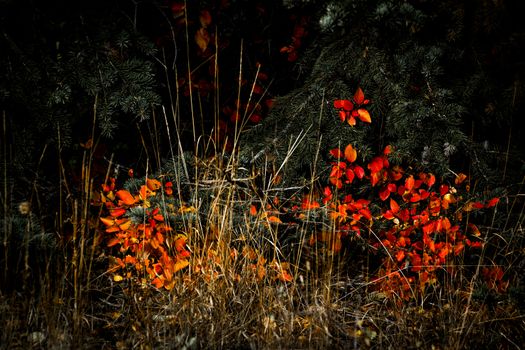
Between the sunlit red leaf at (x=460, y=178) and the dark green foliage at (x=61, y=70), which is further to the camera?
the sunlit red leaf at (x=460, y=178)

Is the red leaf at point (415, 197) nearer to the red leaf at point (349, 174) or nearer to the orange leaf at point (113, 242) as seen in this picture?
the red leaf at point (349, 174)

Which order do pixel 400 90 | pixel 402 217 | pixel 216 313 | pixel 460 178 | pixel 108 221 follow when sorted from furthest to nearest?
pixel 402 217, pixel 108 221, pixel 460 178, pixel 400 90, pixel 216 313

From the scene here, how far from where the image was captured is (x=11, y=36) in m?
2.27

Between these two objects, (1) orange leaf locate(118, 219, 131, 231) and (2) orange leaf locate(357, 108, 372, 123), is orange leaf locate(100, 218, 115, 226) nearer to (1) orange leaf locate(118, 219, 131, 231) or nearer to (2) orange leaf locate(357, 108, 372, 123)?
(1) orange leaf locate(118, 219, 131, 231)

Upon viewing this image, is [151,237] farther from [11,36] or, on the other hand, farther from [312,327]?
A: [11,36]

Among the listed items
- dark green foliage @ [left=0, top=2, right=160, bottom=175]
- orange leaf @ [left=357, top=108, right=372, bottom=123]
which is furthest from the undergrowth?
dark green foliage @ [left=0, top=2, right=160, bottom=175]

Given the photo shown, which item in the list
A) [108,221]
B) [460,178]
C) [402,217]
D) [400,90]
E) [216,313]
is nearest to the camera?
[216,313]

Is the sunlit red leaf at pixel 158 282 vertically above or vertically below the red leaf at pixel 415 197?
below

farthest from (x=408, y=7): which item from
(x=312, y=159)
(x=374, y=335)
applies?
(x=374, y=335)

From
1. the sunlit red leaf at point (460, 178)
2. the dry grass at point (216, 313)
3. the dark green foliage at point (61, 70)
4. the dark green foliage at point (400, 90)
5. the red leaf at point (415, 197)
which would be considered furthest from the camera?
the red leaf at point (415, 197)

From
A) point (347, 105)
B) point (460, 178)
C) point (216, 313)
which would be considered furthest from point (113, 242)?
point (460, 178)

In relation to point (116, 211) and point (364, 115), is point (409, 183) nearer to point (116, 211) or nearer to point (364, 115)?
point (364, 115)

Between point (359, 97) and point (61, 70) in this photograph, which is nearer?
point (61, 70)

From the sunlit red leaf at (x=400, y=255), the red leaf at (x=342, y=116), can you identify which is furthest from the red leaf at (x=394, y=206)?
the red leaf at (x=342, y=116)
